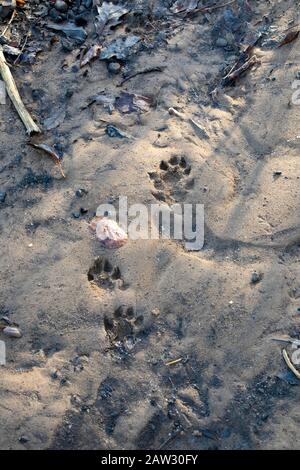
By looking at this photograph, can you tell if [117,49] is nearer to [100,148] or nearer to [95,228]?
[100,148]

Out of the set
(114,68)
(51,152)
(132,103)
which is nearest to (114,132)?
(132,103)

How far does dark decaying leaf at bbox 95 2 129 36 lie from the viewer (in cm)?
367

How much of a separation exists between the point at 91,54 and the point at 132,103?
50 centimetres

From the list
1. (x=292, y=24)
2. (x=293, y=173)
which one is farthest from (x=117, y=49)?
(x=293, y=173)

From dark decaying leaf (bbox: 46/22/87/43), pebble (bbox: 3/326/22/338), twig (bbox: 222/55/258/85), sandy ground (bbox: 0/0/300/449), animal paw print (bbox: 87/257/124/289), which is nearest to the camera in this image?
sandy ground (bbox: 0/0/300/449)

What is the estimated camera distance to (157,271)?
277 cm

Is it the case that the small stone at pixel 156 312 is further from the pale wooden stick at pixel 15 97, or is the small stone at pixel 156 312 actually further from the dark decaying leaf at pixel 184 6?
the dark decaying leaf at pixel 184 6

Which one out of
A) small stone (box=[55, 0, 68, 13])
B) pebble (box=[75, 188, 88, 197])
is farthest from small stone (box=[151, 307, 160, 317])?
small stone (box=[55, 0, 68, 13])

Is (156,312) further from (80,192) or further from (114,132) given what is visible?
(114,132)

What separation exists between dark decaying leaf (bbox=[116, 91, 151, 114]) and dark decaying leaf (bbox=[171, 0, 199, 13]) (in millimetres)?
848

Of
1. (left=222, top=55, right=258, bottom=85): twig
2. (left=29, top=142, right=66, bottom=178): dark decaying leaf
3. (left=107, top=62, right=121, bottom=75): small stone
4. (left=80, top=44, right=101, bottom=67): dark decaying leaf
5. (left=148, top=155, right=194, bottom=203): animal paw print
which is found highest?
(left=80, top=44, right=101, bottom=67): dark decaying leaf

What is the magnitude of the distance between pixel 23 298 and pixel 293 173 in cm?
164

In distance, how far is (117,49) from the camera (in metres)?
3.55

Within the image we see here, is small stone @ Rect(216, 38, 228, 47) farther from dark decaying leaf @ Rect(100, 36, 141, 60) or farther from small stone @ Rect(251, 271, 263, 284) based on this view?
small stone @ Rect(251, 271, 263, 284)
